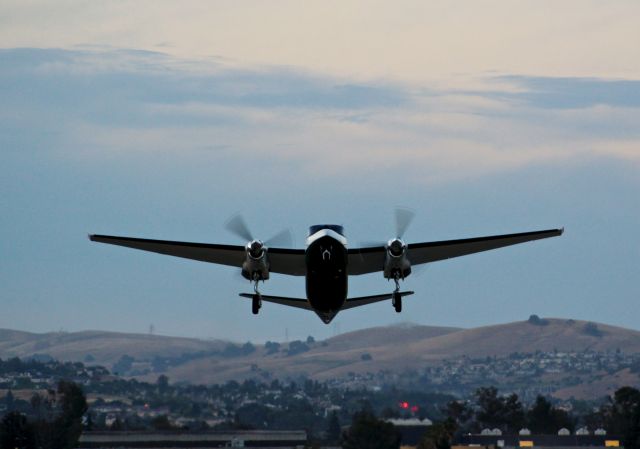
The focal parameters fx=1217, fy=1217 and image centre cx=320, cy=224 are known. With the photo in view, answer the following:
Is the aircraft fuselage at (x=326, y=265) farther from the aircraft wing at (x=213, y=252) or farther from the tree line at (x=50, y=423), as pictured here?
the tree line at (x=50, y=423)

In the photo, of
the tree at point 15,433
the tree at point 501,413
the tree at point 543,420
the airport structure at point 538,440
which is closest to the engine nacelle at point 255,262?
the tree at point 15,433

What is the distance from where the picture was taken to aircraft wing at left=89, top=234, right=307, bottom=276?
163ft

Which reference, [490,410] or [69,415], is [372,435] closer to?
[69,415]

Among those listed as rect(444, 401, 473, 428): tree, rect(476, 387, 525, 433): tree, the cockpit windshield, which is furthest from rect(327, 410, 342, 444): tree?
the cockpit windshield

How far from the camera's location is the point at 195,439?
113688mm

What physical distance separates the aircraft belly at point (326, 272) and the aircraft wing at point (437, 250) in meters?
3.82

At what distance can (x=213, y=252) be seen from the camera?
51.2 metres

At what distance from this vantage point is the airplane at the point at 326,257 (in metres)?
44.8

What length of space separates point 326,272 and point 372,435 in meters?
55.7

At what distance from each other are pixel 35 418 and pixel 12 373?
180ft

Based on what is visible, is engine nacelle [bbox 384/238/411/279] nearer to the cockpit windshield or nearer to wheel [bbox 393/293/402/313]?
wheel [bbox 393/293/402/313]

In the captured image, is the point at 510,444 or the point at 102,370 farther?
the point at 102,370

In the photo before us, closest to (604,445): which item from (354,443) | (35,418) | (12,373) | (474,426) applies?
(474,426)

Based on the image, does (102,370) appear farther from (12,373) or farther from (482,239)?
(482,239)
